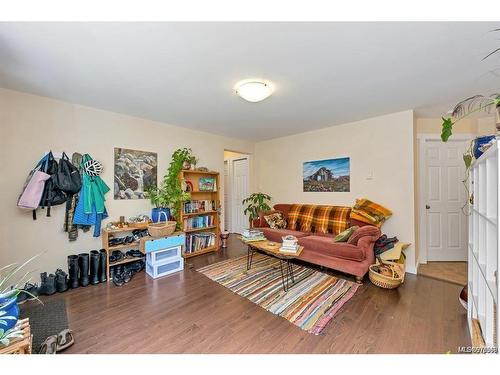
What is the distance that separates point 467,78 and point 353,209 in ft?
6.57

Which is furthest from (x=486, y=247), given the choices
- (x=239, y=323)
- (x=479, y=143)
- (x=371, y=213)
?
(x=371, y=213)

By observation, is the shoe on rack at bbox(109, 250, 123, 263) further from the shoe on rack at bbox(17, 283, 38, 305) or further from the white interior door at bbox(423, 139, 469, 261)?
the white interior door at bbox(423, 139, 469, 261)

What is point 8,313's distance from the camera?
1141 millimetres

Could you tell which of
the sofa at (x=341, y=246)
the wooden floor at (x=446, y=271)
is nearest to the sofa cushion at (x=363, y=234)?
the sofa at (x=341, y=246)

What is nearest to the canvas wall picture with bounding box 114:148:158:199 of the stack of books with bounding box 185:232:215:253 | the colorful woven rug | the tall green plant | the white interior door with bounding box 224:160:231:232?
the tall green plant

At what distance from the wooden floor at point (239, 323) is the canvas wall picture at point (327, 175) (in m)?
1.81

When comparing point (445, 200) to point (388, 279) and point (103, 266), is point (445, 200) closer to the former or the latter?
point (388, 279)

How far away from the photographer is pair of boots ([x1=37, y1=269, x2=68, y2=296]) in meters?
2.42

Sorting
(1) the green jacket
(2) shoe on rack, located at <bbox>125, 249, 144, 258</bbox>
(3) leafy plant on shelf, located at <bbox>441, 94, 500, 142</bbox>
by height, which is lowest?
(2) shoe on rack, located at <bbox>125, 249, 144, 258</bbox>

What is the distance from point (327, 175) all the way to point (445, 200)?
186 cm

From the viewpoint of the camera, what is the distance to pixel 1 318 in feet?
3.57

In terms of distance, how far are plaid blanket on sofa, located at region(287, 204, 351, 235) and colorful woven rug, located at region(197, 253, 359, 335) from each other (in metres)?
0.82

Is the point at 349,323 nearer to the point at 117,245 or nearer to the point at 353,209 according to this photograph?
the point at 353,209

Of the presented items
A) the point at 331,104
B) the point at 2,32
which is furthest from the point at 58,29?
the point at 331,104
